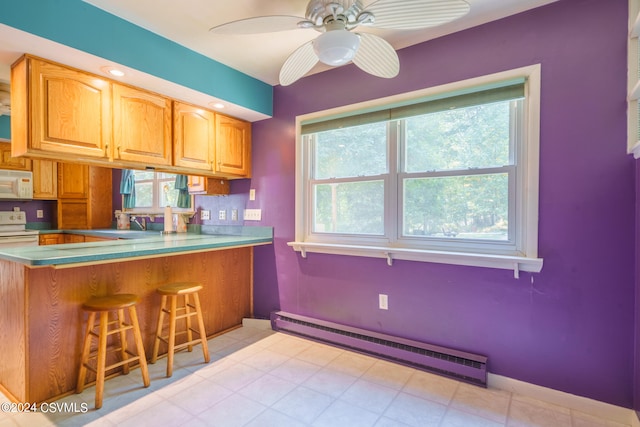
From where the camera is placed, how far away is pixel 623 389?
170cm

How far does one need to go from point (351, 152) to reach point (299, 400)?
1.90m

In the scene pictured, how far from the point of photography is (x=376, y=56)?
1.70 m

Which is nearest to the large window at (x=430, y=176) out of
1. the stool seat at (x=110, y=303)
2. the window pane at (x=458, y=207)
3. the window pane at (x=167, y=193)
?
the window pane at (x=458, y=207)

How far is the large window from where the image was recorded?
6.52 feet

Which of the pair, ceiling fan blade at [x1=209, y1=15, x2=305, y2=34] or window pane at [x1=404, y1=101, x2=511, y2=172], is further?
window pane at [x1=404, y1=101, x2=511, y2=172]

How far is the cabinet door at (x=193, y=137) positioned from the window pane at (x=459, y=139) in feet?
5.76

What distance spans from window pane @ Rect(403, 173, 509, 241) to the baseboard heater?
0.81m

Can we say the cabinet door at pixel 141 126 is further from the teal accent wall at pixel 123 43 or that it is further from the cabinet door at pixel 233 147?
the cabinet door at pixel 233 147

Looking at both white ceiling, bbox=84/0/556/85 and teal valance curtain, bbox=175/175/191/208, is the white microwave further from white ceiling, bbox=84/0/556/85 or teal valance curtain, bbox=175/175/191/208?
white ceiling, bbox=84/0/556/85

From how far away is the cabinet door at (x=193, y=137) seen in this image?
2.63 metres

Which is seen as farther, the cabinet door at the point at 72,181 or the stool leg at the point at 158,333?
the cabinet door at the point at 72,181

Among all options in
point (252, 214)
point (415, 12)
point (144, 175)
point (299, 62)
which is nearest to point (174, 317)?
point (252, 214)

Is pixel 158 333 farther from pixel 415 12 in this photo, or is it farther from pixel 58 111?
pixel 415 12

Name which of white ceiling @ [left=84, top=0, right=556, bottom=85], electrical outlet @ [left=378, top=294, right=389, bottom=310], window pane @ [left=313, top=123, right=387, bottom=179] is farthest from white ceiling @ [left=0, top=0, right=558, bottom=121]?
electrical outlet @ [left=378, top=294, right=389, bottom=310]
